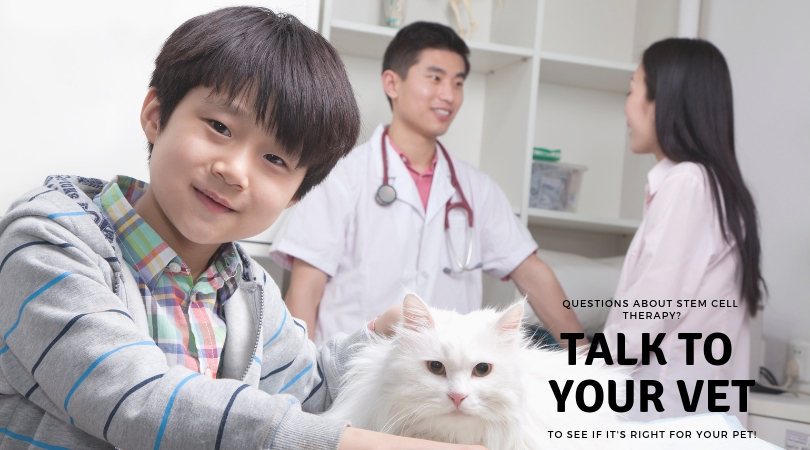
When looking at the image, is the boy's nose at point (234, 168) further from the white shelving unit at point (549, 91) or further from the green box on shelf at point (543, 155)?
the green box on shelf at point (543, 155)

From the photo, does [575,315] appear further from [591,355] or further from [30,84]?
[30,84]

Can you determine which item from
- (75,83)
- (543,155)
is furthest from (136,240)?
(543,155)

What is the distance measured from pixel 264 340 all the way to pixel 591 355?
0.40 metres

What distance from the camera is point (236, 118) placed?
0.70m

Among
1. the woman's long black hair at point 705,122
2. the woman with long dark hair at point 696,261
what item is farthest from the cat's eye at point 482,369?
the woman's long black hair at point 705,122

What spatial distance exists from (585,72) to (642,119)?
660mm

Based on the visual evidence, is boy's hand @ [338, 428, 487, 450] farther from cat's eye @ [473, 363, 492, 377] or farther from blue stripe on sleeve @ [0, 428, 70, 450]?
blue stripe on sleeve @ [0, 428, 70, 450]

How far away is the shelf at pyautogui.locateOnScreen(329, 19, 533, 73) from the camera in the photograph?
2.24 meters

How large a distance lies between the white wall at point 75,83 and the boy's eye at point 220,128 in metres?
0.92

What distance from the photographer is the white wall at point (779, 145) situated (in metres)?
2.15

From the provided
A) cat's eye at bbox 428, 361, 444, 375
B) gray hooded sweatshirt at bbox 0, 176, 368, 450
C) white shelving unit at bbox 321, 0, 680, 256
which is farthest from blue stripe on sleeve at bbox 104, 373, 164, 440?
white shelving unit at bbox 321, 0, 680, 256

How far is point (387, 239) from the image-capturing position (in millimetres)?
2084

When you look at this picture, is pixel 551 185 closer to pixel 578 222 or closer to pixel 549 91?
pixel 578 222

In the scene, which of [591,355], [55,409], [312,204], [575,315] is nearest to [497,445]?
[591,355]
